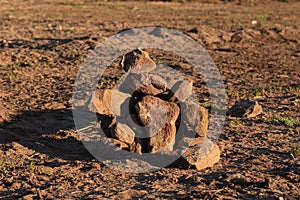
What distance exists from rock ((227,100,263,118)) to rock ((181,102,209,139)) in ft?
6.18

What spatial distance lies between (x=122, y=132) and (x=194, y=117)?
34.6 inches

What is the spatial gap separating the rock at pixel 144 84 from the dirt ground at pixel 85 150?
0.95 meters

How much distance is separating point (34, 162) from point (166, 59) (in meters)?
6.72

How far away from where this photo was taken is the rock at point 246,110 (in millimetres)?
7543

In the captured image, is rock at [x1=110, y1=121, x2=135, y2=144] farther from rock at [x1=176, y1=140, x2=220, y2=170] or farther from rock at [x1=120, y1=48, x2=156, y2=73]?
rock at [x1=120, y1=48, x2=156, y2=73]

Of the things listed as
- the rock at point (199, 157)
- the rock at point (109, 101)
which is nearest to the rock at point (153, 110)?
the rock at point (109, 101)

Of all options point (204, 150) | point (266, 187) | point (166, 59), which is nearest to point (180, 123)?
point (204, 150)

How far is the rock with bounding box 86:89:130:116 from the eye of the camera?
5684 millimetres

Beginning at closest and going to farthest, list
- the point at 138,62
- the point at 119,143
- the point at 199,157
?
1. the point at 199,157
2. the point at 119,143
3. the point at 138,62

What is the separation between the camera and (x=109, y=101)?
225 inches

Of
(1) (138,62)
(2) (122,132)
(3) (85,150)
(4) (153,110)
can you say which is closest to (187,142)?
(4) (153,110)

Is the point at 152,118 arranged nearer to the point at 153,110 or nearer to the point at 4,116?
the point at 153,110

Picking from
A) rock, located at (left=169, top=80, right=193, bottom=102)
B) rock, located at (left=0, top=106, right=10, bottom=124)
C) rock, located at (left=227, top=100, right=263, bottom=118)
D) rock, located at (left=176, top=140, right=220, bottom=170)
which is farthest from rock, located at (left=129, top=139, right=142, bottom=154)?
rock, located at (left=227, top=100, right=263, bottom=118)

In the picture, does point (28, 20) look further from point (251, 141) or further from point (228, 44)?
point (251, 141)
